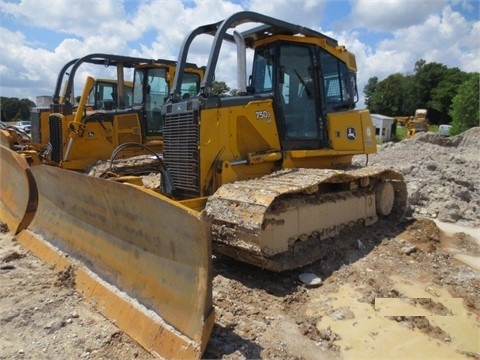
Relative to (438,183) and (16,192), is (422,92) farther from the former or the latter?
(16,192)

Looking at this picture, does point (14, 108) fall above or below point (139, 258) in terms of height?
above

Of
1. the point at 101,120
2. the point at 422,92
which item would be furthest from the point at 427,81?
the point at 101,120

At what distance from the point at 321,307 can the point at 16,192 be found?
4752 millimetres

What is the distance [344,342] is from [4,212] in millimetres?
5391

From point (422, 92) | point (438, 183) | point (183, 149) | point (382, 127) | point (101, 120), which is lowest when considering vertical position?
point (438, 183)

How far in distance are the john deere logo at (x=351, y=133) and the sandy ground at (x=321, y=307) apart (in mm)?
1369

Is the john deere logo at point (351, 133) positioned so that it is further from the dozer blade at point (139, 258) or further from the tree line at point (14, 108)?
the tree line at point (14, 108)

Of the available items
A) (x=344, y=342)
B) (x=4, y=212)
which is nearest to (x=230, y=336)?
(x=344, y=342)

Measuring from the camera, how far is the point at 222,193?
469 cm

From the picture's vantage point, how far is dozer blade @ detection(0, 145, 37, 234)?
6.05 m

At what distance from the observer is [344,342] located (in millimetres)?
3582

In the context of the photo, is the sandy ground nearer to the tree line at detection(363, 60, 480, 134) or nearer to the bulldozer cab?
the bulldozer cab

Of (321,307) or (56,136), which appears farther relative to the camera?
(56,136)

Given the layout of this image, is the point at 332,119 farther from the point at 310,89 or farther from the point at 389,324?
the point at 389,324
